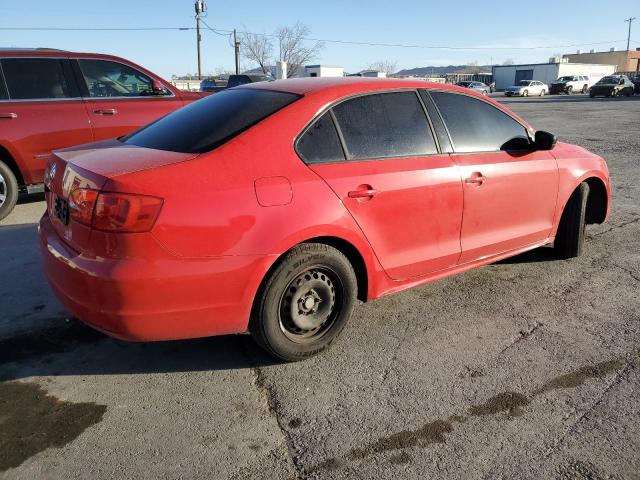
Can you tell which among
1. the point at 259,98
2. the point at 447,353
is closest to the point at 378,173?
the point at 259,98

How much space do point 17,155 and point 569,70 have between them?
252 feet

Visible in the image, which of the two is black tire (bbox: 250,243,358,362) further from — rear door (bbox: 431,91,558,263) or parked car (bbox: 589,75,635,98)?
parked car (bbox: 589,75,635,98)

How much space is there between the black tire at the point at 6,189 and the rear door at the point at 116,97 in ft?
3.56

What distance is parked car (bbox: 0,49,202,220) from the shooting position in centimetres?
594

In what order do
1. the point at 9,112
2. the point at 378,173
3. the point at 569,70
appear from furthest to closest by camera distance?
the point at 569,70 → the point at 9,112 → the point at 378,173

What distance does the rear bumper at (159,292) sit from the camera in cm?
248

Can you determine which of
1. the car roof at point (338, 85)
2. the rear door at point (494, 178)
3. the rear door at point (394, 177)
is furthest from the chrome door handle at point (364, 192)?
the rear door at point (494, 178)

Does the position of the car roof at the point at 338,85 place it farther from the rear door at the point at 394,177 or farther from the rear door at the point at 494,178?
the rear door at the point at 494,178

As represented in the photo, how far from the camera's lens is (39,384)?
2.88 meters

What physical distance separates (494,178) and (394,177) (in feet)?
3.14

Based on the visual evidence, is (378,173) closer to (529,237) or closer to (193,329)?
(193,329)

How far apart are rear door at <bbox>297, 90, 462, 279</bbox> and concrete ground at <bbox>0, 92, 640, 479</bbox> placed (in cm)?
58

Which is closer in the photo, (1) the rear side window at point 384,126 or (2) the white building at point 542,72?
(1) the rear side window at point 384,126

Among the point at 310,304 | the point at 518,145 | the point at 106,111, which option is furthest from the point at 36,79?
the point at 518,145
